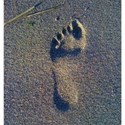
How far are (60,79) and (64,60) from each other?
0.29 ft

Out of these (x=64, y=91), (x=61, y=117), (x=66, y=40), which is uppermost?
(x=66, y=40)

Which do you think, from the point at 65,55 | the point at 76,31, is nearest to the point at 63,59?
the point at 65,55

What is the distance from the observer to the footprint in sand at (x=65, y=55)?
5.53ft

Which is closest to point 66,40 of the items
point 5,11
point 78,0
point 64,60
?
point 64,60

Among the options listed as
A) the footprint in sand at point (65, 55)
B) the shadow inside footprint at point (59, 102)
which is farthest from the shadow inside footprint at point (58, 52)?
the shadow inside footprint at point (59, 102)

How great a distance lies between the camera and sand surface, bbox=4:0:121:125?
5.49 ft

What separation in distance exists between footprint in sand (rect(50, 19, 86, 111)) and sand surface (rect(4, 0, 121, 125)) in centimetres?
2

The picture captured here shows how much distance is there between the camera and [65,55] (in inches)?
67.0

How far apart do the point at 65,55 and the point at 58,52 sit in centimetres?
4

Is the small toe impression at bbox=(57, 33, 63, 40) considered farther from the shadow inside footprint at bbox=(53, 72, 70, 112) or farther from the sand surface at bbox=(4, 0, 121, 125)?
the shadow inside footprint at bbox=(53, 72, 70, 112)

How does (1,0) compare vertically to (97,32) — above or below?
above

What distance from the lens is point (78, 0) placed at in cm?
172

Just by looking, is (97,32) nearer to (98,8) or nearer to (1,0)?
(98,8)

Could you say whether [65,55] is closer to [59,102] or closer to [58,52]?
[58,52]
